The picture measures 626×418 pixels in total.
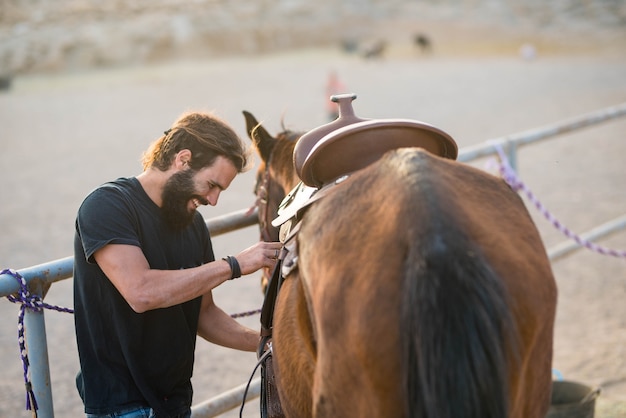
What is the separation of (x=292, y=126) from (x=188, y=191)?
914 mm

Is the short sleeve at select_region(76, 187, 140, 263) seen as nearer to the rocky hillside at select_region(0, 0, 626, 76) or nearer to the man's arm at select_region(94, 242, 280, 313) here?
the man's arm at select_region(94, 242, 280, 313)

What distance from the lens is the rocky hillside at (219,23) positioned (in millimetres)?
34750

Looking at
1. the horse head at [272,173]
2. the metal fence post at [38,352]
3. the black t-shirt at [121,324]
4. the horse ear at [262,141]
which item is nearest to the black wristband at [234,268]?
the black t-shirt at [121,324]

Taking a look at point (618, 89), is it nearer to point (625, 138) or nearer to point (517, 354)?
point (625, 138)

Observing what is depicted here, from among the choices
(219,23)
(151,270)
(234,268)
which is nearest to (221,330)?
(234,268)

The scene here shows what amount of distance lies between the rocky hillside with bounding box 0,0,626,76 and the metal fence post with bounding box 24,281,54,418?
32.5 m

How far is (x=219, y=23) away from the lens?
39781mm

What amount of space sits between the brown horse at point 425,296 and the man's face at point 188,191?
81 centimetres

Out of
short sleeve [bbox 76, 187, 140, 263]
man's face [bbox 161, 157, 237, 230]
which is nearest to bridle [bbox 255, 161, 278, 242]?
man's face [bbox 161, 157, 237, 230]

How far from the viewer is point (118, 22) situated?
127 ft

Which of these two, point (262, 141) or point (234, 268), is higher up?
point (262, 141)

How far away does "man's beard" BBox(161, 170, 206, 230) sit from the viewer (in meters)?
2.72

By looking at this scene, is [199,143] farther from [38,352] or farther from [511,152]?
[511,152]

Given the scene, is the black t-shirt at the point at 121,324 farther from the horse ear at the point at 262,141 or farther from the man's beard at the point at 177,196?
the horse ear at the point at 262,141
